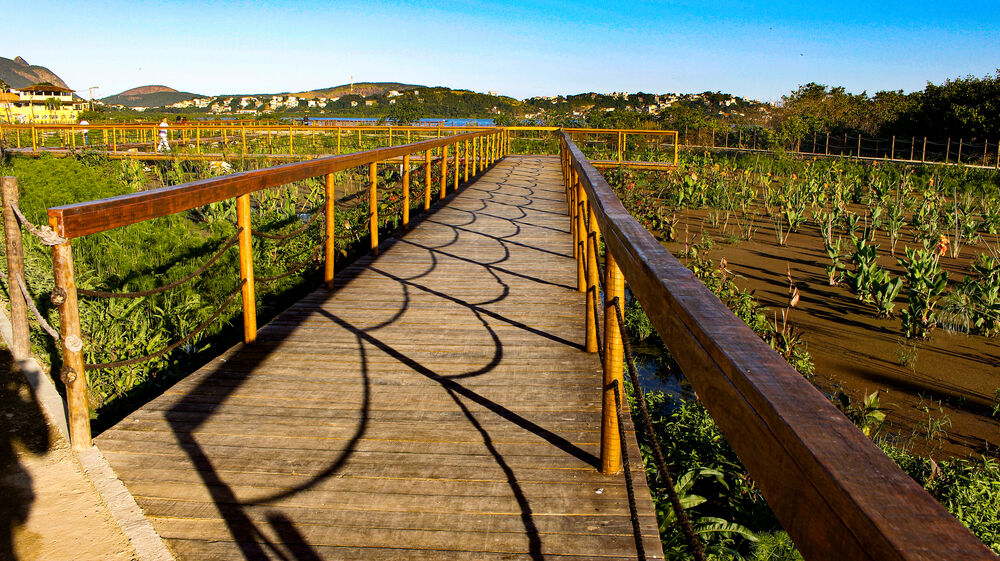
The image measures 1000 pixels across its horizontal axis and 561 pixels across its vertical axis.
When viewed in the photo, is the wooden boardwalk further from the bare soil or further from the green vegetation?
the bare soil

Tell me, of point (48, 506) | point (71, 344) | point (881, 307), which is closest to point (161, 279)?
point (71, 344)

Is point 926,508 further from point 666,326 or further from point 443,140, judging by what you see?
point 443,140

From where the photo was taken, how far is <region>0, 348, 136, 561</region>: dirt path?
198cm

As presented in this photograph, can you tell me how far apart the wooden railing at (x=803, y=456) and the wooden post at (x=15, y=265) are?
325 centimetres

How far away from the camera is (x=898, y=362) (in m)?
6.12

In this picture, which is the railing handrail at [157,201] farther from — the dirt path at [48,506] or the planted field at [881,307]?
the planted field at [881,307]

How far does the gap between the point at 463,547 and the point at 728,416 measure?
1291 mm

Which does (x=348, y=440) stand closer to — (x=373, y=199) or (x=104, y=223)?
(x=104, y=223)

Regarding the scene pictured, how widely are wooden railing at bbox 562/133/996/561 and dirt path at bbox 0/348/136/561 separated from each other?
5.47 ft

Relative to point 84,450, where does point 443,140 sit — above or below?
above

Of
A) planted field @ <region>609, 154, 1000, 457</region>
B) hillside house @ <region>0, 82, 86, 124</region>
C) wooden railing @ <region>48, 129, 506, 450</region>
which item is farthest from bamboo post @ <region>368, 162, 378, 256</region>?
hillside house @ <region>0, 82, 86, 124</region>

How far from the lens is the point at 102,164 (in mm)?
15039

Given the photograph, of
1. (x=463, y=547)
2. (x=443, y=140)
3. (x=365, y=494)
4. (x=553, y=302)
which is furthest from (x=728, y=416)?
(x=443, y=140)

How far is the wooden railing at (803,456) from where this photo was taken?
1.81 feet
